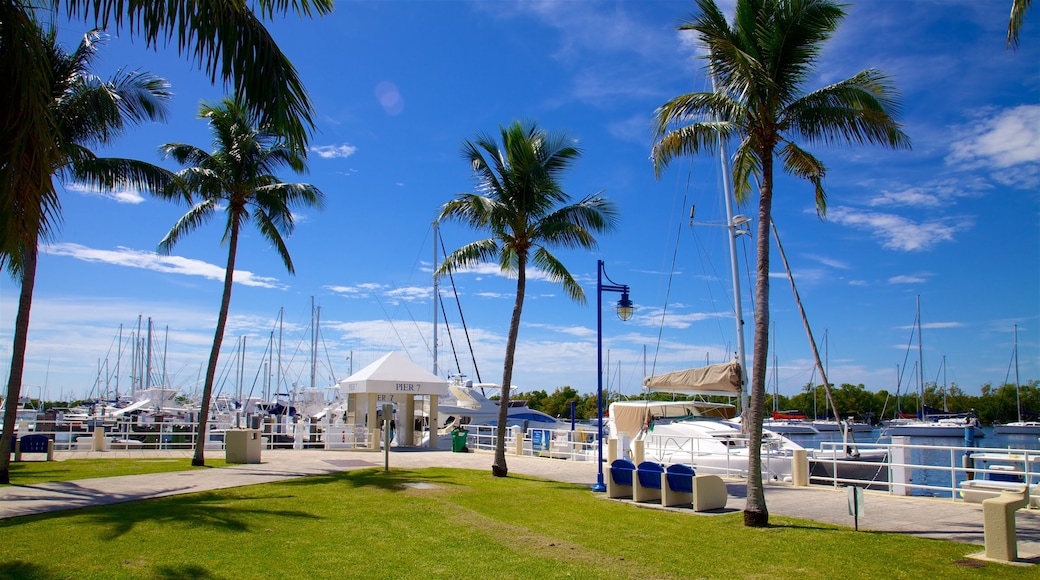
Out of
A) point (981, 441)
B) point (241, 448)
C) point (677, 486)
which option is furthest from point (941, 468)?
point (981, 441)

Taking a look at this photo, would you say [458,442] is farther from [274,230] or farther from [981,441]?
[981,441]

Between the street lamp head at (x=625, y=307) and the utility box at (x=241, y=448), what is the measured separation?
1329cm

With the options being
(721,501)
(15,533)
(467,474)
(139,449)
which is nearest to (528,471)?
(467,474)

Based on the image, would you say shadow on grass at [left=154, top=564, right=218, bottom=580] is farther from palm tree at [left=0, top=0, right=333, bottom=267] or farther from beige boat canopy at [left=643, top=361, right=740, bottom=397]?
beige boat canopy at [left=643, top=361, right=740, bottom=397]

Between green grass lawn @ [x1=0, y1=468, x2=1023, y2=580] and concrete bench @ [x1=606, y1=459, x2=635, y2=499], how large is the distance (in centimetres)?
112

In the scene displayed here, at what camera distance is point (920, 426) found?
71.6 meters

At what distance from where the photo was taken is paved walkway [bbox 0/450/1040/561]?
11953 mm

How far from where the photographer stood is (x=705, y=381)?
1058 inches

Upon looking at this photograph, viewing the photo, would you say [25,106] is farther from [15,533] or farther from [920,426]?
[920,426]

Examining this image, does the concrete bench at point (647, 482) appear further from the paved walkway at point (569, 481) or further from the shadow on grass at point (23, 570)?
the shadow on grass at point (23, 570)

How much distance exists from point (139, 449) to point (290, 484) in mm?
15616

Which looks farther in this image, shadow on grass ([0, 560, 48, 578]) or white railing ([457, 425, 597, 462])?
white railing ([457, 425, 597, 462])

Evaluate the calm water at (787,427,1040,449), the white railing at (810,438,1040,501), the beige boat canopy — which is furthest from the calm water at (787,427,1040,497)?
the white railing at (810,438,1040,501)

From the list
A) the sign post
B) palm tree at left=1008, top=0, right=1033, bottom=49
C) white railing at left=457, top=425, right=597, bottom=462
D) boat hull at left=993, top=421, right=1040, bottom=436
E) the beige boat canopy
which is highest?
palm tree at left=1008, top=0, right=1033, bottom=49
